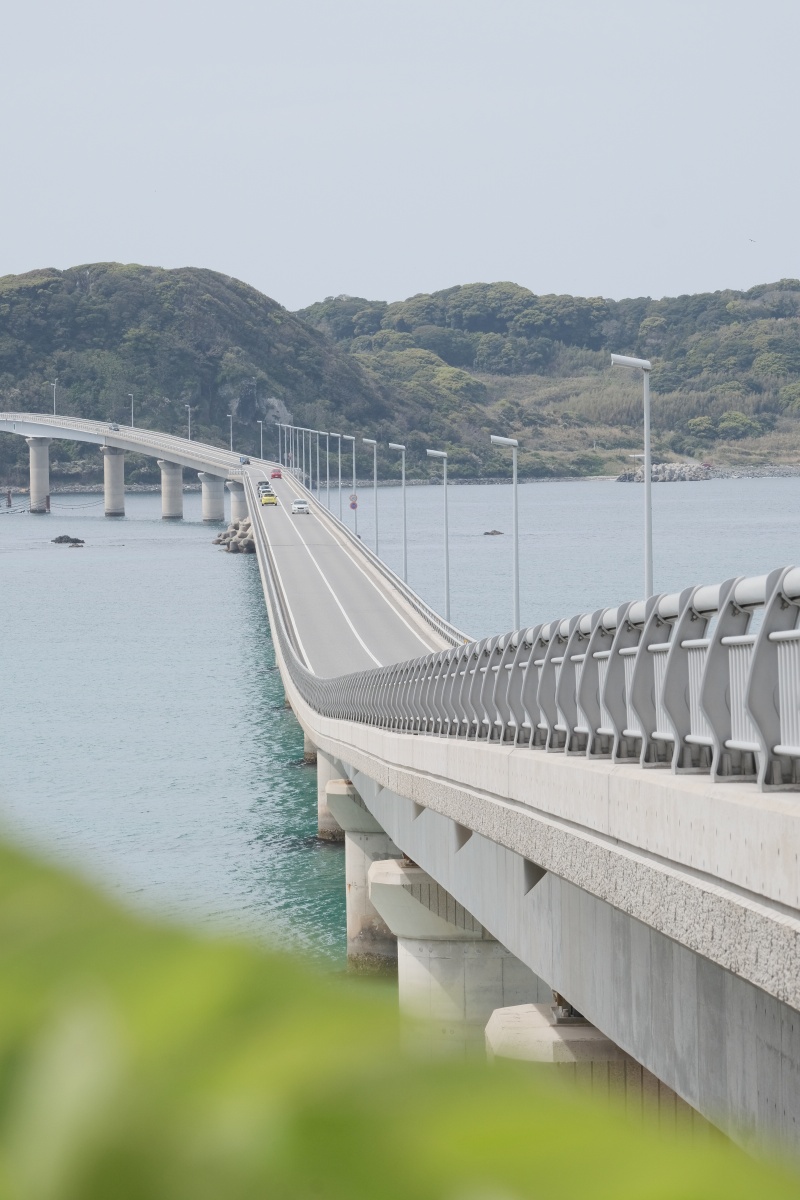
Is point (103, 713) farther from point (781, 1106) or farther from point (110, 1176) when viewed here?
point (110, 1176)

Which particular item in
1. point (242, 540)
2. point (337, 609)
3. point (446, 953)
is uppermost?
point (242, 540)

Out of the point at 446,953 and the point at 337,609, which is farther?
the point at 337,609

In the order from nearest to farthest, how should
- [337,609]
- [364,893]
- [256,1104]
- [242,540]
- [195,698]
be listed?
[256,1104]
[364,893]
[195,698]
[337,609]
[242,540]

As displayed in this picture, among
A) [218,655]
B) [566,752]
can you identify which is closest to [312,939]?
[566,752]

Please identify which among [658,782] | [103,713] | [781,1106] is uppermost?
[658,782]

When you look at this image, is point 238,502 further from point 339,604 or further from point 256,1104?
point 256,1104

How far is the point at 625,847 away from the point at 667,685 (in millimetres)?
1040

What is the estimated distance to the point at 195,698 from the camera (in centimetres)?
6950

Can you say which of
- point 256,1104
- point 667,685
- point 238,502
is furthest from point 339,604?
point 238,502

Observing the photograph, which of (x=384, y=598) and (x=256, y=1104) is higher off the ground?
(x=256, y=1104)

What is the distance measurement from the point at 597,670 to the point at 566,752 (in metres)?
0.84

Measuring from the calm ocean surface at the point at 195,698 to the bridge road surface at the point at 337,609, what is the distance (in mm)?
3159

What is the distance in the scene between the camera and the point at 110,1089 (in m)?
0.65

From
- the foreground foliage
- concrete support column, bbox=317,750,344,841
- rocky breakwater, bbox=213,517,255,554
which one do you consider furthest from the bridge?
rocky breakwater, bbox=213,517,255,554
